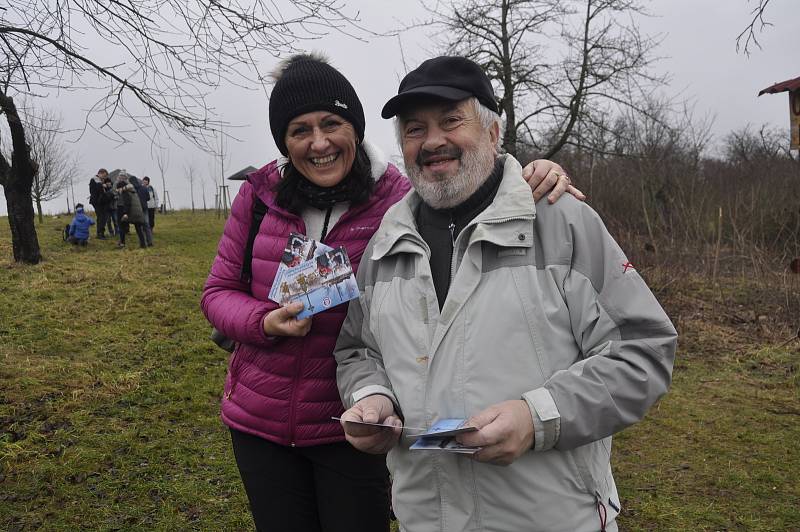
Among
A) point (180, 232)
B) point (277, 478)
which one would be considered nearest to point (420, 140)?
point (277, 478)

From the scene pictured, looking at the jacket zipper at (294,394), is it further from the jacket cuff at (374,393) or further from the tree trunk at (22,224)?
the tree trunk at (22,224)

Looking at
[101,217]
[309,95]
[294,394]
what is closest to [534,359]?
[294,394]

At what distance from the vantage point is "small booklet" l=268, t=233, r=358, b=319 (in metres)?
2.09

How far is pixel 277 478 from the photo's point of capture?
2.34 meters

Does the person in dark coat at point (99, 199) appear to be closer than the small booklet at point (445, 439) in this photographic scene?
No

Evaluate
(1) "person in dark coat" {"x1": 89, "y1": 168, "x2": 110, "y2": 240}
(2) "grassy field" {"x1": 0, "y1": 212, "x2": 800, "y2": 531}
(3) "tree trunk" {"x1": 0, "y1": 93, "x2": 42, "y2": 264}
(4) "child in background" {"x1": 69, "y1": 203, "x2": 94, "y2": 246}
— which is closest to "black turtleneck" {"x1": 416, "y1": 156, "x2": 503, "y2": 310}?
(2) "grassy field" {"x1": 0, "y1": 212, "x2": 800, "y2": 531}

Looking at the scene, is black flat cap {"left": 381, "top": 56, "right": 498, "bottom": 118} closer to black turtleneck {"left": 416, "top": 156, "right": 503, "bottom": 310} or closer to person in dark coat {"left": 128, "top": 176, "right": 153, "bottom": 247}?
black turtleneck {"left": 416, "top": 156, "right": 503, "bottom": 310}

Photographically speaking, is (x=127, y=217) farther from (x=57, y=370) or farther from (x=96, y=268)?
(x=57, y=370)

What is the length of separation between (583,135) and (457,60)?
46.7 ft

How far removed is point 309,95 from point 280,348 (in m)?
0.91

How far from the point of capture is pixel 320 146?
89.0 inches

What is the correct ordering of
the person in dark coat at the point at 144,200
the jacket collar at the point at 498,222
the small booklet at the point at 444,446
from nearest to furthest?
the small booklet at the point at 444,446 → the jacket collar at the point at 498,222 → the person in dark coat at the point at 144,200

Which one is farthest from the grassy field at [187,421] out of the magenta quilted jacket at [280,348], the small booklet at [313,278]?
the small booklet at [313,278]

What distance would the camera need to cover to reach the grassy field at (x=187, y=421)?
158 inches
